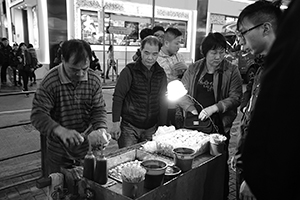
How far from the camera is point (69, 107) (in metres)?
2.01

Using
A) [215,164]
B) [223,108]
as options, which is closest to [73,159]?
[215,164]

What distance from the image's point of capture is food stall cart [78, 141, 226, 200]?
1515mm

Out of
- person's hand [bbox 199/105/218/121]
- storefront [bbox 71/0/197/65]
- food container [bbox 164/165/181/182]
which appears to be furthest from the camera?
storefront [bbox 71/0/197/65]

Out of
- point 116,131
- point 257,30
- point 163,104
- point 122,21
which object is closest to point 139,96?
point 163,104

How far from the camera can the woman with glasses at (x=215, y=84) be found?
262cm

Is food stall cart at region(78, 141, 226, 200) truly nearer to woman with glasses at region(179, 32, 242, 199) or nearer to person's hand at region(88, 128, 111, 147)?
person's hand at region(88, 128, 111, 147)

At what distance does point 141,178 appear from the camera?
1414 mm

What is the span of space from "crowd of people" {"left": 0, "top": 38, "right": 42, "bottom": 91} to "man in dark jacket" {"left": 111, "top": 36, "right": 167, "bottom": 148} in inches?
254

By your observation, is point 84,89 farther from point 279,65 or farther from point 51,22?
point 279,65

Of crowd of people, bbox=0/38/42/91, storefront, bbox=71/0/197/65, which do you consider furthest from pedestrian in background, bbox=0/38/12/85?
storefront, bbox=71/0/197/65

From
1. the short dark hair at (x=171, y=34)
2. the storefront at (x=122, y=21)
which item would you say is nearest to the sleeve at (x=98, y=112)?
the short dark hair at (x=171, y=34)

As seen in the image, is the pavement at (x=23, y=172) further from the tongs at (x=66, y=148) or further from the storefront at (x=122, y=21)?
the storefront at (x=122, y=21)

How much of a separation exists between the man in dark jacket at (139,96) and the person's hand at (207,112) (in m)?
0.46

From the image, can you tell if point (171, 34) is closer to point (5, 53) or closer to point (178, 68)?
point (178, 68)
